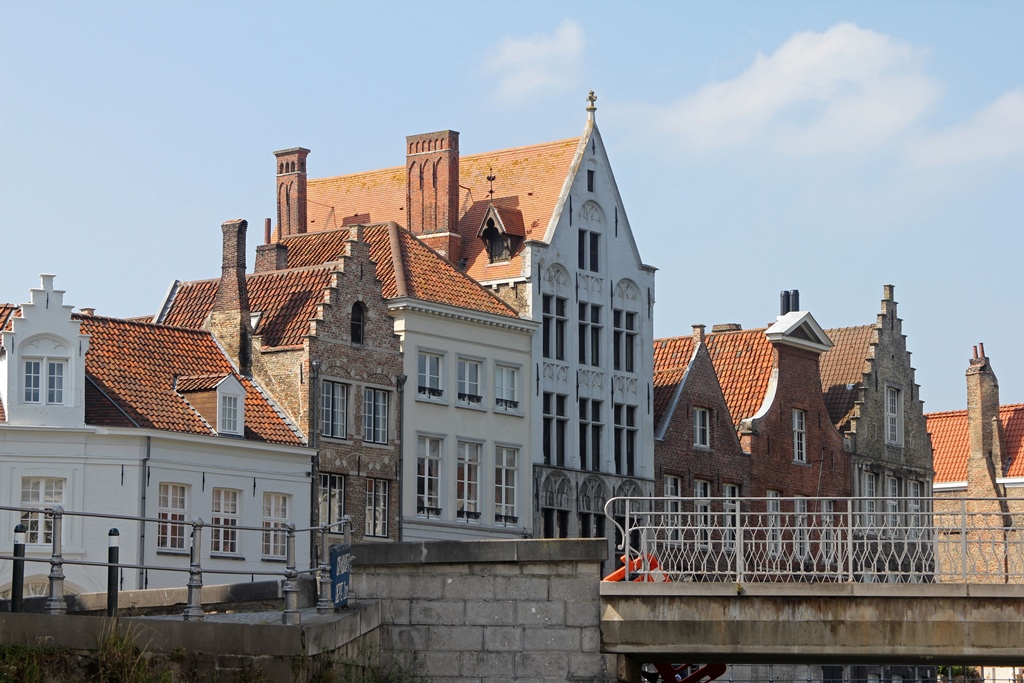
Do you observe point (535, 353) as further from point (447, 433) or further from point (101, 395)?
point (101, 395)

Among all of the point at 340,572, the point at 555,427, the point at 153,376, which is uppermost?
the point at 153,376

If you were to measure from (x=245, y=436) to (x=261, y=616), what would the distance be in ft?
57.0

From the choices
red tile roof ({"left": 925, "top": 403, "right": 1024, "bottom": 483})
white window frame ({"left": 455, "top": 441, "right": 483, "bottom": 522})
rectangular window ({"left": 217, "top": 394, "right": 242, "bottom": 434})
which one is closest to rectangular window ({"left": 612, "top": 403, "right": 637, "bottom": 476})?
white window frame ({"left": 455, "top": 441, "right": 483, "bottom": 522})

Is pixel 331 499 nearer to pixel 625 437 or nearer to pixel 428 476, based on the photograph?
pixel 428 476

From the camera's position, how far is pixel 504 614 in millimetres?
25156

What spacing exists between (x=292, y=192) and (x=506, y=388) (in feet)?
25.9

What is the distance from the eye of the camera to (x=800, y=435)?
57.6 metres

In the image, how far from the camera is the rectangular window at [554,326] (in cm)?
4912

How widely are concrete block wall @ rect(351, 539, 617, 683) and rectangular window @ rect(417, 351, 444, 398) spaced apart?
20023 millimetres

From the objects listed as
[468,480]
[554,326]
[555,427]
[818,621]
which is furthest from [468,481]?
[818,621]

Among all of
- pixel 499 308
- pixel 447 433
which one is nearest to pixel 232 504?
pixel 447 433

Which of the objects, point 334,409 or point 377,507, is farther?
point 377,507

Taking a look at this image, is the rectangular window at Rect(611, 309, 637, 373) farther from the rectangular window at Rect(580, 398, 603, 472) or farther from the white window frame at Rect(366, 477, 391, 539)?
the white window frame at Rect(366, 477, 391, 539)

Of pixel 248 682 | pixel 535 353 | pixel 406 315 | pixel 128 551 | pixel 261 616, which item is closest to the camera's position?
pixel 248 682
